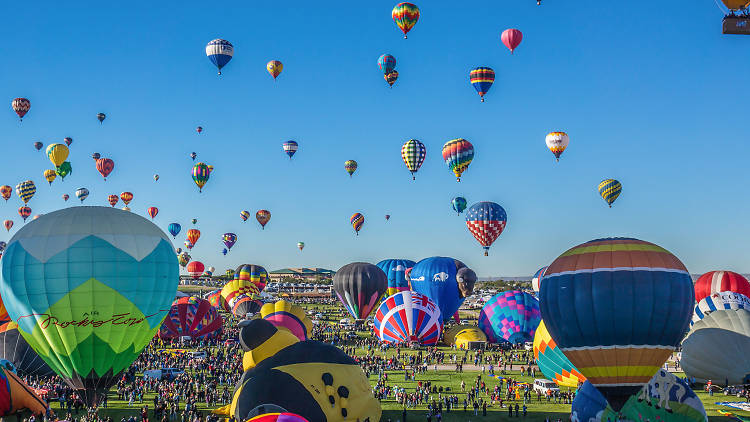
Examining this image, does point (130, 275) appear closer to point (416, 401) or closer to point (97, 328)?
point (97, 328)

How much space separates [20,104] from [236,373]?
85.1 ft

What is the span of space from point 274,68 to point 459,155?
12.4 metres

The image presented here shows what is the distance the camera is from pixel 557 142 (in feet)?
113

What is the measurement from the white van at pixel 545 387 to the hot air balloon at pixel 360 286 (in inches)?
683

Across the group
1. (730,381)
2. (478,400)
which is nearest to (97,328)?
(478,400)

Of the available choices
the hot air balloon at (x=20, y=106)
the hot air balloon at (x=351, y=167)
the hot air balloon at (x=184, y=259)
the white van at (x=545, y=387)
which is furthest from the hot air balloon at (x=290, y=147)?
the hot air balloon at (x=184, y=259)

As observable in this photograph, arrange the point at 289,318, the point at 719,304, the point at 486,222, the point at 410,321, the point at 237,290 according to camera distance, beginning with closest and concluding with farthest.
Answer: the point at 289,318
the point at 719,304
the point at 410,321
the point at 486,222
the point at 237,290

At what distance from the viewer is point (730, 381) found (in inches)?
803

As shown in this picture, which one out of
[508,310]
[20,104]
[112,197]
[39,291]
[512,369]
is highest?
[20,104]

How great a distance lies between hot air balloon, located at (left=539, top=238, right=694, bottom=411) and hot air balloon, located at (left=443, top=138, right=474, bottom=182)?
20.2 m

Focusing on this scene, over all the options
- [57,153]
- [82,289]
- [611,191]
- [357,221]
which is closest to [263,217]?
[357,221]

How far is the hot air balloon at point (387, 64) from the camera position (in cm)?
3641

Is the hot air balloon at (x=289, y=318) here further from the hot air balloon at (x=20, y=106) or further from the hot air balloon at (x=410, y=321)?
the hot air balloon at (x=20, y=106)

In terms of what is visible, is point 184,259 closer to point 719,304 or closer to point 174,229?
point 174,229
